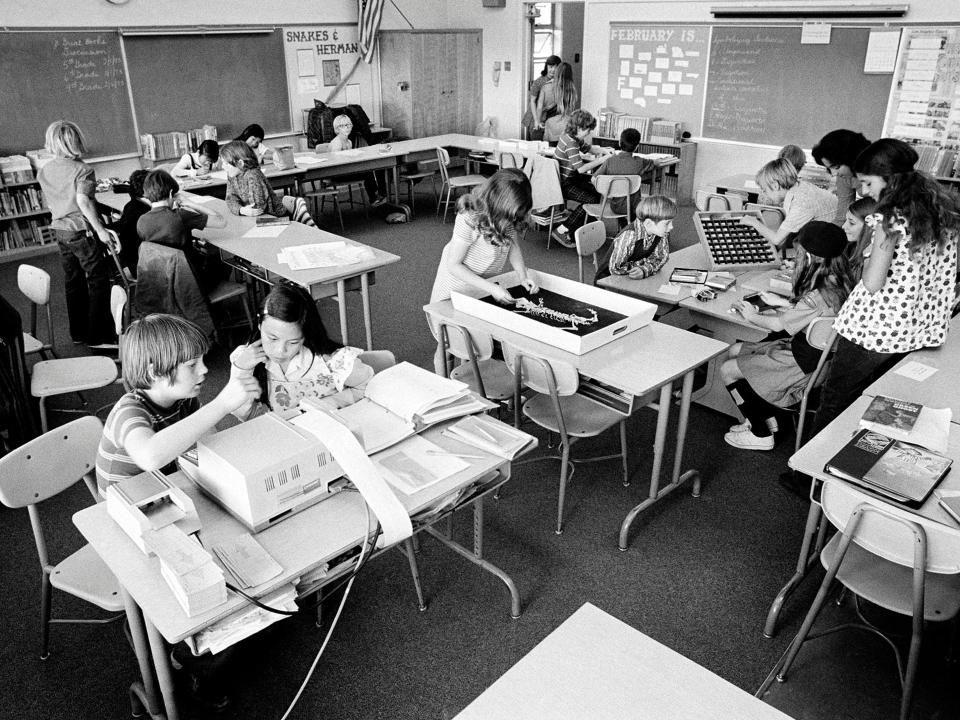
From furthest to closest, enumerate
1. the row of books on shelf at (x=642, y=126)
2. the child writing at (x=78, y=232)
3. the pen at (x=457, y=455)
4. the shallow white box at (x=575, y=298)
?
1. the row of books on shelf at (x=642, y=126)
2. the child writing at (x=78, y=232)
3. the shallow white box at (x=575, y=298)
4. the pen at (x=457, y=455)

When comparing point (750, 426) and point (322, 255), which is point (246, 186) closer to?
point (322, 255)

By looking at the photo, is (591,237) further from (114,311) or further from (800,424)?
(114,311)

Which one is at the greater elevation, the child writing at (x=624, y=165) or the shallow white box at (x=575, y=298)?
the child writing at (x=624, y=165)

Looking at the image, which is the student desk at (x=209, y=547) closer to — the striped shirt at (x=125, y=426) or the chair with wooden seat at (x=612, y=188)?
→ the striped shirt at (x=125, y=426)

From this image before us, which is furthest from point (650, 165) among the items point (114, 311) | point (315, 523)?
point (315, 523)

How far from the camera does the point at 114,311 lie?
3.35 m

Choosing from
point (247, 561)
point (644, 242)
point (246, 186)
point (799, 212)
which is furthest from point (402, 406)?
point (246, 186)

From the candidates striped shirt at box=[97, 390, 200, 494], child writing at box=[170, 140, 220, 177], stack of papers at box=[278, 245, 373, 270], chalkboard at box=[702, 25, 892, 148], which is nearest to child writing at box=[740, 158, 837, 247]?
stack of papers at box=[278, 245, 373, 270]

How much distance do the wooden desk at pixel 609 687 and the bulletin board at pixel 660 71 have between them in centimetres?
754

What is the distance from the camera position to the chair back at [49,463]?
2.04 metres

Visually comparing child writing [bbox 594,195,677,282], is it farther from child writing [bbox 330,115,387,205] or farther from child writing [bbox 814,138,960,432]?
child writing [bbox 330,115,387,205]

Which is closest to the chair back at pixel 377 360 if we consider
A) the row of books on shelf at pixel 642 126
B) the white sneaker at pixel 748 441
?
the white sneaker at pixel 748 441

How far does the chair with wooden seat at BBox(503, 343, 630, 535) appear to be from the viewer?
2697 mm

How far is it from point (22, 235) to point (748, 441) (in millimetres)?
6556
